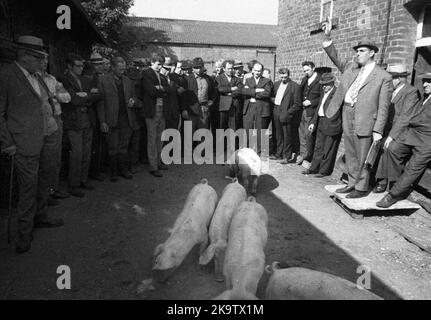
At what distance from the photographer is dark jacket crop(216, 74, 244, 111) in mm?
9617

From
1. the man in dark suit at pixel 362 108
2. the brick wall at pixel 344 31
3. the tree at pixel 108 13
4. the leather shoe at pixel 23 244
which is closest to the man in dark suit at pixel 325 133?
the brick wall at pixel 344 31

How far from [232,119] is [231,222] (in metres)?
6.06

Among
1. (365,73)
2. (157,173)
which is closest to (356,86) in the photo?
(365,73)

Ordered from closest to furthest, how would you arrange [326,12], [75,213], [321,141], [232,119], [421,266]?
[421,266]
[75,213]
[321,141]
[326,12]
[232,119]

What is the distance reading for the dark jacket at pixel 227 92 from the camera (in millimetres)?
9617

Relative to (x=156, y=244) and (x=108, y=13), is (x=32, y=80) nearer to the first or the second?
(x=156, y=244)

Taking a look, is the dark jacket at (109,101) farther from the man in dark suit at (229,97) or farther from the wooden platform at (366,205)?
the wooden platform at (366,205)

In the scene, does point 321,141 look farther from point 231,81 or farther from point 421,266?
point 421,266

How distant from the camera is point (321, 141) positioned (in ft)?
25.7

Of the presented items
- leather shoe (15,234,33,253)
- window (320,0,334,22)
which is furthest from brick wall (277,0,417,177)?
leather shoe (15,234,33,253)

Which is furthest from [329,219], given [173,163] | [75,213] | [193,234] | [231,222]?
[173,163]

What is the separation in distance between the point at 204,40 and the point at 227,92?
30490 millimetres

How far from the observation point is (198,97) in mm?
9297

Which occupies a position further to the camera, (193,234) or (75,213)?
(75,213)
